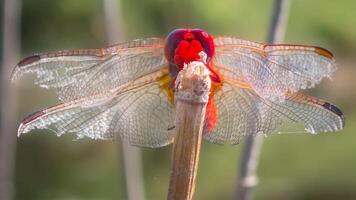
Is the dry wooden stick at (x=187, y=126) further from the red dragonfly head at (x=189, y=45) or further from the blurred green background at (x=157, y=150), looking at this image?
the blurred green background at (x=157, y=150)

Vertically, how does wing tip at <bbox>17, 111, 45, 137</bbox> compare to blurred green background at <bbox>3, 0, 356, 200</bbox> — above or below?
above

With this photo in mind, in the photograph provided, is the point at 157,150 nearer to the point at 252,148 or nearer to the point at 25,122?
the point at 252,148

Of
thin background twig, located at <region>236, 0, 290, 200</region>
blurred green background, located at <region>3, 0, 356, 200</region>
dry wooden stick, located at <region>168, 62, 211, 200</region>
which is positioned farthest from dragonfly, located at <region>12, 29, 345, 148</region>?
blurred green background, located at <region>3, 0, 356, 200</region>

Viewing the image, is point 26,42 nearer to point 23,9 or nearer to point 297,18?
point 23,9

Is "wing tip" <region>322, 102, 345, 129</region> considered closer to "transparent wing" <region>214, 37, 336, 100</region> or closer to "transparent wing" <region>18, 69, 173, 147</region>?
"transparent wing" <region>214, 37, 336, 100</region>

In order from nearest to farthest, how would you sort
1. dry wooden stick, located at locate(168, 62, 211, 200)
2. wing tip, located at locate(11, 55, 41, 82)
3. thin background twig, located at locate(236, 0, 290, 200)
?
dry wooden stick, located at locate(168, 62, 211, 200), wing tip, located at locate(11, 55, 41, 82), thin background twig, located at locate(236, 0, 290, 200)

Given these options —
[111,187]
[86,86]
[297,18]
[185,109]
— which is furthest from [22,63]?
[297,18]

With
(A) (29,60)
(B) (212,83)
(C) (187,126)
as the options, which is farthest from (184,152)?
(A) (29,60)
